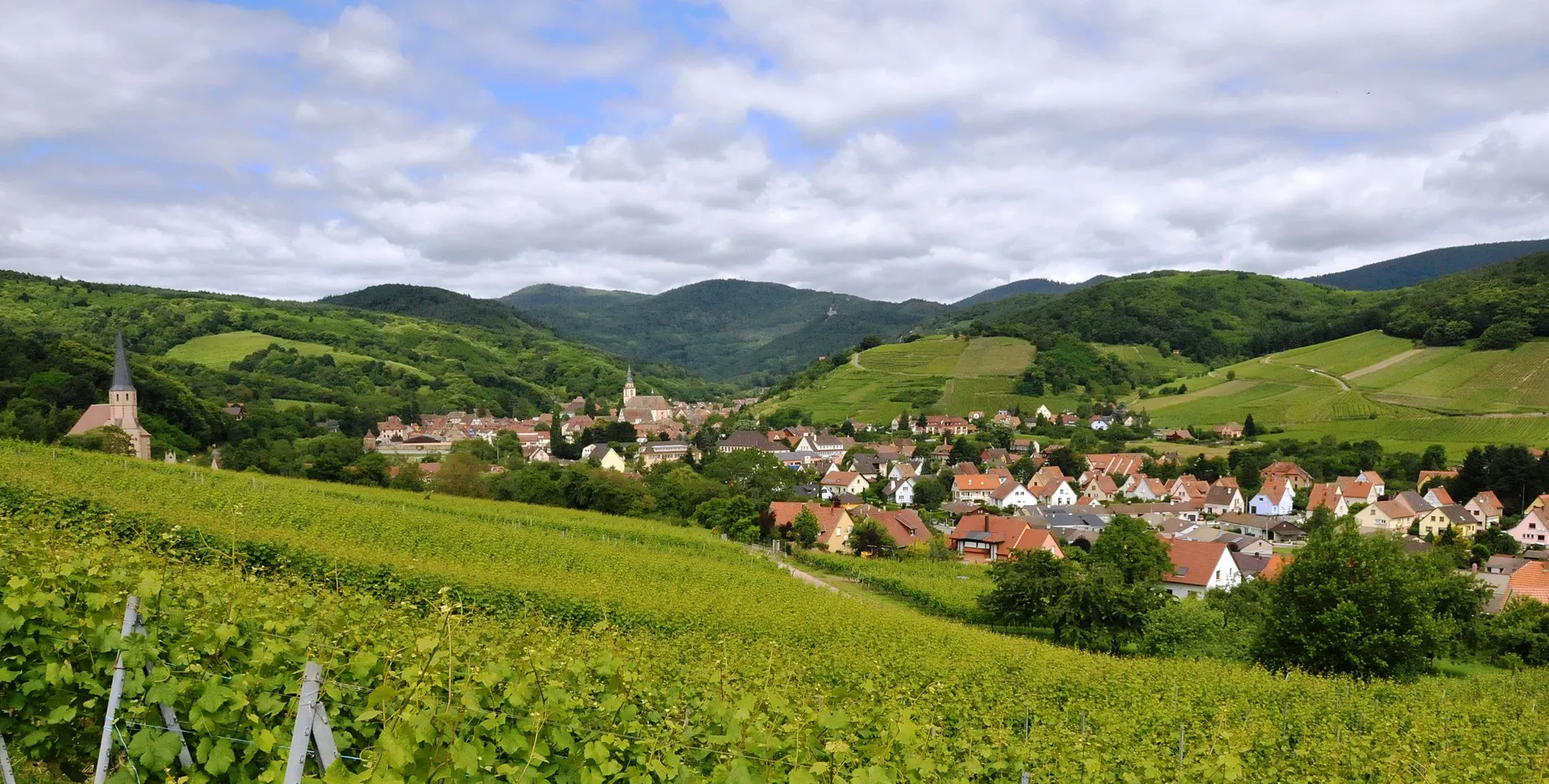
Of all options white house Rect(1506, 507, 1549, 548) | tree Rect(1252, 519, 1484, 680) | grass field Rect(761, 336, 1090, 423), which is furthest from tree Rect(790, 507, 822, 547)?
grass field Rect(761, 336, 1090, 423)

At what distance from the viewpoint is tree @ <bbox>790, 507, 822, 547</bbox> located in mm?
46781

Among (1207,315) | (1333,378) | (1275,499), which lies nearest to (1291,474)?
(1275,499)

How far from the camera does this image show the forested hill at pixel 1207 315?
14138cm

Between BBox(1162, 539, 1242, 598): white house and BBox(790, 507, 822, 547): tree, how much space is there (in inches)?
705

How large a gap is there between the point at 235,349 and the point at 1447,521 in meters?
148

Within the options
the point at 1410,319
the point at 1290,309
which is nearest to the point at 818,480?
the point at 1410,319

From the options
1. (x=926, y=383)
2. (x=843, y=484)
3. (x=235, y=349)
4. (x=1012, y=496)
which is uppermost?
(x=235, y=349)

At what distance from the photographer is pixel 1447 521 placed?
2379 inches

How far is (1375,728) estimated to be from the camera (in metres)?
13.1

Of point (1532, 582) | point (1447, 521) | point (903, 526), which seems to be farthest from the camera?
point (1447, 521)

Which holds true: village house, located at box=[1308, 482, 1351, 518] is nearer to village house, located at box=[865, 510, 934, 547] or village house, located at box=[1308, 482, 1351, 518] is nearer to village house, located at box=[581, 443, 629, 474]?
village house, located at box=[865, 510, 934, 547]

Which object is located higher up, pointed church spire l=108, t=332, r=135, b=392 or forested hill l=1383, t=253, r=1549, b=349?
forested hill l=1383, t=253, r=1549, b=349

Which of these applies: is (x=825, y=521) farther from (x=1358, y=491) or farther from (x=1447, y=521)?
(x=1447, y=521)

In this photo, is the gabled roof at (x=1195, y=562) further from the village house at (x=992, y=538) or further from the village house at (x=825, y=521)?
the village house at (x=825, y=521)
